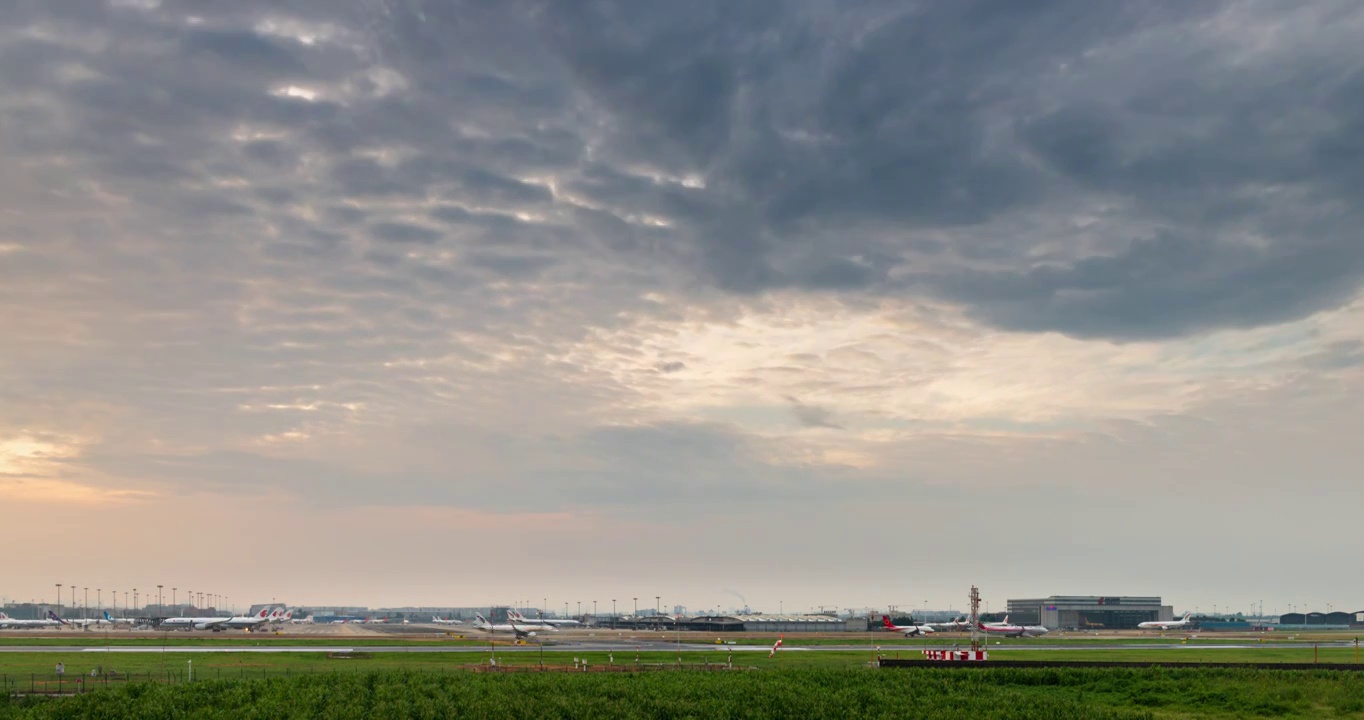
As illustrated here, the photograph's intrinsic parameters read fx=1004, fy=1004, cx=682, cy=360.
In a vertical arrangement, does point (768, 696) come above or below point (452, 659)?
above

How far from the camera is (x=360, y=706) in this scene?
6322 centimetres

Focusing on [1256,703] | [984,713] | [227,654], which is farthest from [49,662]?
[1256,703]

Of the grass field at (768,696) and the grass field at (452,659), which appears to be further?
the grass field at (452,659)

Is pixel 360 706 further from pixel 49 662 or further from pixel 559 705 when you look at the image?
pixel 49 662

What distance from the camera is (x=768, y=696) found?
226 feet

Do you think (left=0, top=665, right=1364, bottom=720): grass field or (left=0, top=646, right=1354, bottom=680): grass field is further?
(left=0, top=646, right=1354, bottom=680): grass field

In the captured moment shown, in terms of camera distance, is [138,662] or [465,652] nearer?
[138,662]

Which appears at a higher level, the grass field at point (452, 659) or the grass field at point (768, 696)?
the grass field at point (768, 696)

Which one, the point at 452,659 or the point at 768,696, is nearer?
the point at 768,696

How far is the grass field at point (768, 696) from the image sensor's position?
209 feet

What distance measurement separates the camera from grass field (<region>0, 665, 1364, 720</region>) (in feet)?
209

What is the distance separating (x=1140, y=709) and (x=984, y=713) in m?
15.3

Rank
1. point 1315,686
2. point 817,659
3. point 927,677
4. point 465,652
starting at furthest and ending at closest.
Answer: point 465,652
point 817,659
point 927,677
point 1315,686

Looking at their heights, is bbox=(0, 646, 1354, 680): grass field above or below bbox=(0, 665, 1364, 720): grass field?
below
